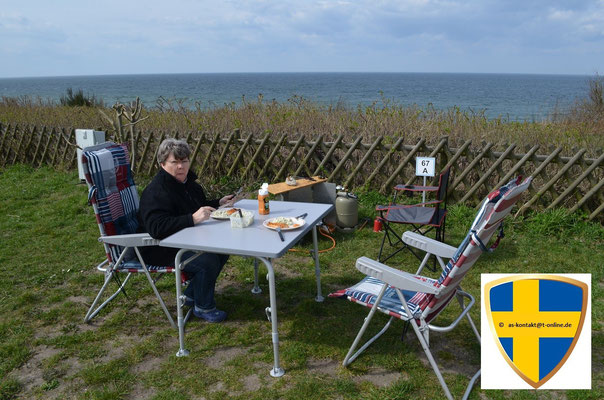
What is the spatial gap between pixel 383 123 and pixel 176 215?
404cm

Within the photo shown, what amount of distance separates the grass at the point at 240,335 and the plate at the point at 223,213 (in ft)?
2.39

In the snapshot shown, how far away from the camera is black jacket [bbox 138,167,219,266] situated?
2627 millimetres

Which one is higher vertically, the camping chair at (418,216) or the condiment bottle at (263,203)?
the condiment bottle at (263,203)

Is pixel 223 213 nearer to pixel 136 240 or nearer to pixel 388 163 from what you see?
pixel 136 240

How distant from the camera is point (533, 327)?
2186 millimetres

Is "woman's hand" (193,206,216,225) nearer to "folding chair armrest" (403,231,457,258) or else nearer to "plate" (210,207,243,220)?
"plate" (210,207,243,220)

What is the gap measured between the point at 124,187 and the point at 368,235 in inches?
95.8

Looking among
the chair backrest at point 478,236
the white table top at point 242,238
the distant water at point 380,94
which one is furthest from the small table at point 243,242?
the distant water at point 380,94

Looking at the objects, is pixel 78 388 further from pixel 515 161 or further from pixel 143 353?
pixel 515 161

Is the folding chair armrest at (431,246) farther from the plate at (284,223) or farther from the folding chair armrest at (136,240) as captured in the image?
the folding chair armrest at (136,240)

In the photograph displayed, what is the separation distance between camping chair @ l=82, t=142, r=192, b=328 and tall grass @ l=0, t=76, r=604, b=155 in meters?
3.00

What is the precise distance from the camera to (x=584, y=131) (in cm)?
636

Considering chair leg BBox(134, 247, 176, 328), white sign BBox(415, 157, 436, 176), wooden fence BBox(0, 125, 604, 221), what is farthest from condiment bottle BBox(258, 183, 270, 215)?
wooden fence BBox(0, 125, 604, 221)

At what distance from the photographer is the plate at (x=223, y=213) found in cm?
279
